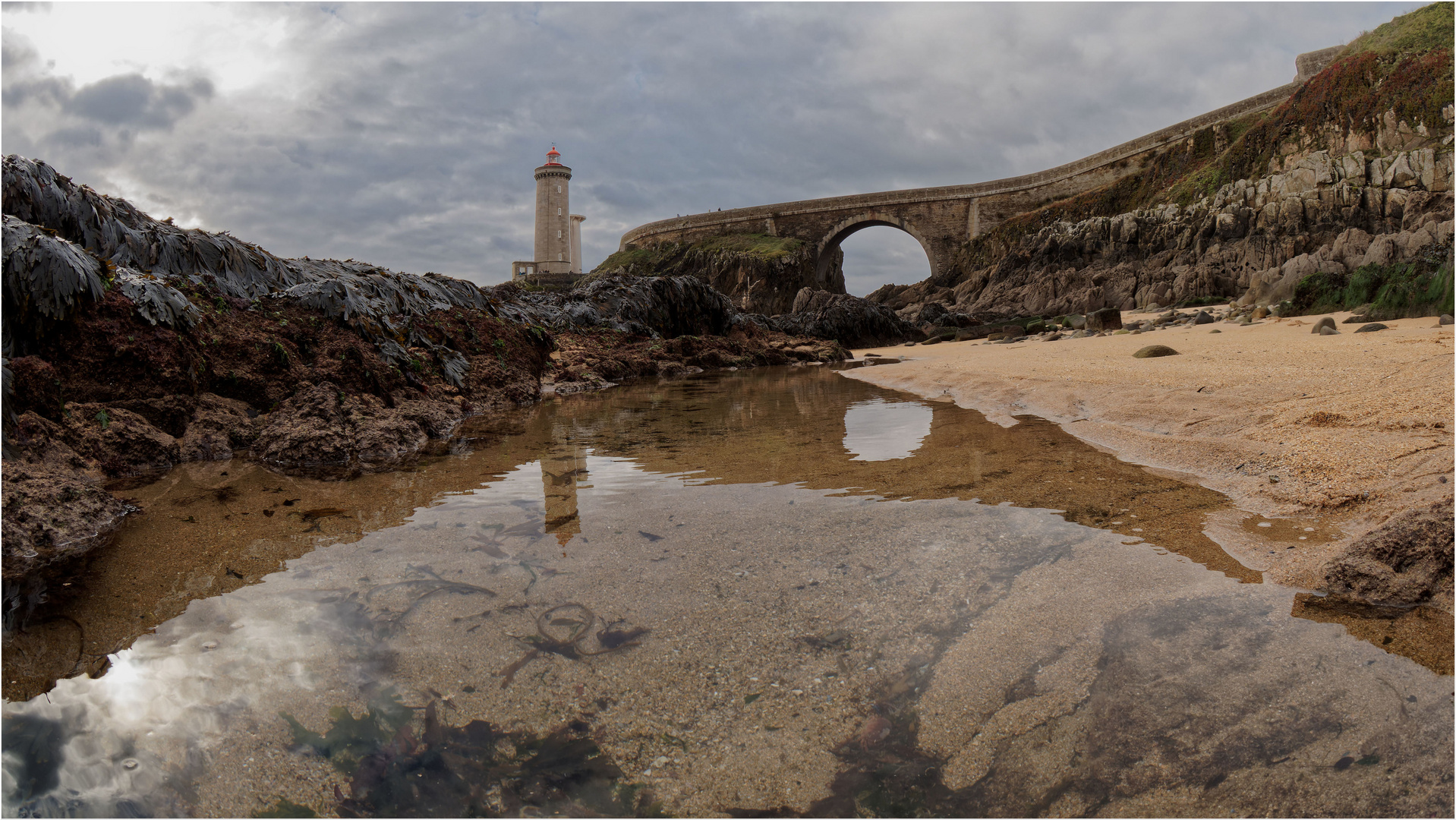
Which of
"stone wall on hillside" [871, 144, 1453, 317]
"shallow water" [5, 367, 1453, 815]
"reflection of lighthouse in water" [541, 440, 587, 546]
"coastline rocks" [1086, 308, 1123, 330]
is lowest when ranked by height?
"shallow water" [5, 367, 1453, 815]

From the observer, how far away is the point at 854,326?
22312 mm

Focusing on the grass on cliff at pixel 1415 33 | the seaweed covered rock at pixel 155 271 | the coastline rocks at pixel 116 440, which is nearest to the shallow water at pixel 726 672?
the coastline rocks at pixel 116 440

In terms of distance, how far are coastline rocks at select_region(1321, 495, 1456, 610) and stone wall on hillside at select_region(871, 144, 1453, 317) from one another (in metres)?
18.0

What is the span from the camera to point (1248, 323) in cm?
1310

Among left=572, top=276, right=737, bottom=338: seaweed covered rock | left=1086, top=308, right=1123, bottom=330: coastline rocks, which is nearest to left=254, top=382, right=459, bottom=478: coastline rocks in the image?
left=572, top=276, right=737, bottom=338: seaweed covered rock

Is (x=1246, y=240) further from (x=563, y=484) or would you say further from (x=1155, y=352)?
(x=563, y=484)

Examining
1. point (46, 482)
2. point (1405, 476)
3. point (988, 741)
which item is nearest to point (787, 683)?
point (988, 741)

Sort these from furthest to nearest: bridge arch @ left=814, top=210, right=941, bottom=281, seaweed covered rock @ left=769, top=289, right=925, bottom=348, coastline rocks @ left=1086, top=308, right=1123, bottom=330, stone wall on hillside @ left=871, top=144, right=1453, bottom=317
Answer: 1. bridge arch @ left=814, top=210, right=941, bottom=281
2. seaweed covered rock @ left=769, top=289, right=925, bottom=348
3. stone wall on hillside @ left=871, top=144, right=1453, bottom=317
4. coastline rocks @ left=1086, top=308, right=1123, bottom=330

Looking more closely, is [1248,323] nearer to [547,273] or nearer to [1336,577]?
[1336,577]

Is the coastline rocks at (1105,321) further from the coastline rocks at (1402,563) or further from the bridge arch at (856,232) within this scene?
the bridge arch at (856,232)

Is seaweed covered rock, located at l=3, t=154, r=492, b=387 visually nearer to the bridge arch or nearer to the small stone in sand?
the small stone in sand

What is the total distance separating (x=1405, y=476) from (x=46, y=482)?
574cm

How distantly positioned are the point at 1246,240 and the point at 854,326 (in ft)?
59.5

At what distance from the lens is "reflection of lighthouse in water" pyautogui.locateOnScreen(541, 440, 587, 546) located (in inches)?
122
